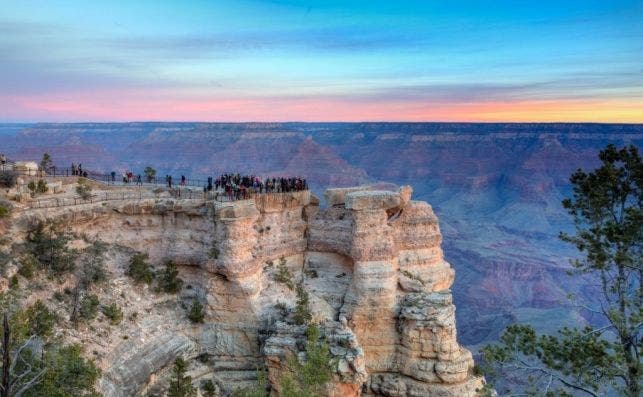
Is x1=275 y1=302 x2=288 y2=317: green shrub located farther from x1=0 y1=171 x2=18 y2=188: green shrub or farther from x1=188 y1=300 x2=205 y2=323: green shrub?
x1=0 y1=171 x2=18 y2=188: green shrub

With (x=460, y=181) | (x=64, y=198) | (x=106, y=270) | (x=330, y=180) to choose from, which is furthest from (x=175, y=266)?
(x=460, y=181)

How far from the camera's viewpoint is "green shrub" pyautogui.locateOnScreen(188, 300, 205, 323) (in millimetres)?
29312

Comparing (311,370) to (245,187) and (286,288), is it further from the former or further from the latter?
(245,187)

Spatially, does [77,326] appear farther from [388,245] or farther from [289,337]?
[388,245]

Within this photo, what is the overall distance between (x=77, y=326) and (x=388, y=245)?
1577cm

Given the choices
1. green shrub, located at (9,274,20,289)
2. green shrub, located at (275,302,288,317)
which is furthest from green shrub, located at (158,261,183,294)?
green shrub, located at (9,274,20,289)

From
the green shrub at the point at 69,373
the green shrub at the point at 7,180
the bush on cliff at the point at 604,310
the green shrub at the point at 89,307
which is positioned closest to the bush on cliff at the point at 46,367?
the green shrub at the point at 69,373

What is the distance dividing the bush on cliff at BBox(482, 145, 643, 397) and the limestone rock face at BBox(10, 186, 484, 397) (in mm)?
Answer: 9437

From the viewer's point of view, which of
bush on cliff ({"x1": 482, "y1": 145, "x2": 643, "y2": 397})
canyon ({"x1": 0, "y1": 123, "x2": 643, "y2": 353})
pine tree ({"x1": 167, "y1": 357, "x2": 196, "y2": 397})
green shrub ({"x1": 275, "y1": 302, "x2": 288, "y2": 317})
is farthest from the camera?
canyon ({"x1": 0, "y1": 123, "x2": 643, "y2": 353})

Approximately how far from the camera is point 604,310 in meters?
17.8

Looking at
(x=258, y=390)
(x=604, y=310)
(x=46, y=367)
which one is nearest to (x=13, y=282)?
(x=46, y=367)

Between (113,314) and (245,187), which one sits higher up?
(245,187)

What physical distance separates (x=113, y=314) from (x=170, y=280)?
4732 mm

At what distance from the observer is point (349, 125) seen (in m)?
182
